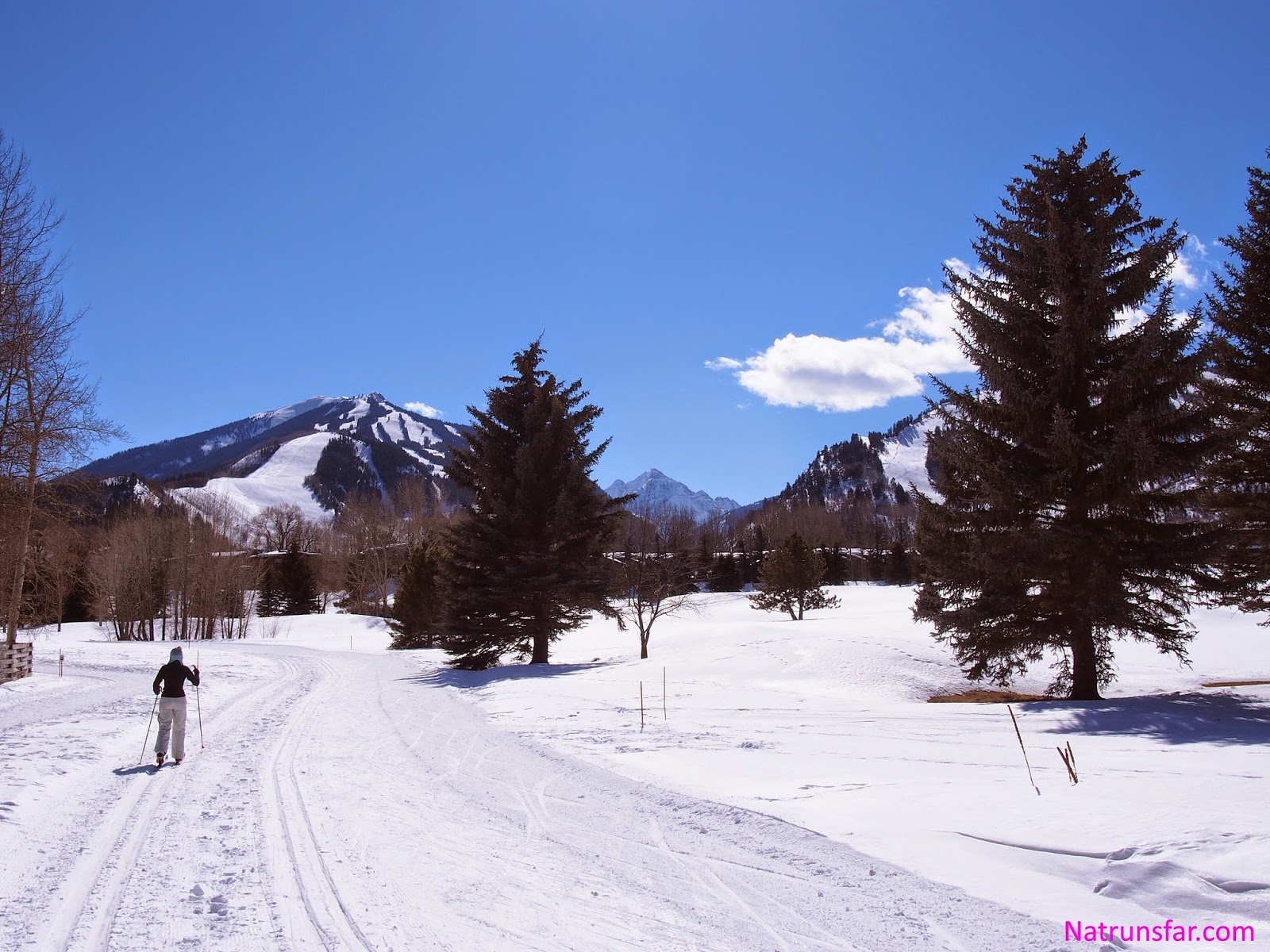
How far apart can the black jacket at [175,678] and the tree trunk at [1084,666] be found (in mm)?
15123

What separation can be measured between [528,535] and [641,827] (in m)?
18.0

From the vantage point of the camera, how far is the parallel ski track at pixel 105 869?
14.3 ft

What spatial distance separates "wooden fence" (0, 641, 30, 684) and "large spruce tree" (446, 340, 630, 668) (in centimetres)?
1179

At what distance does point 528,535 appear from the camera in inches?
957

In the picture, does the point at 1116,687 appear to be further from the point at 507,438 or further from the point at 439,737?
the point at 507,438

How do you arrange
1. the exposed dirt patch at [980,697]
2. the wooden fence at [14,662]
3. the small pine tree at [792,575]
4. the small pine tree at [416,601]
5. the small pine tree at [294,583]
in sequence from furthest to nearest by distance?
the small pine tree at [294,583] < the small pine tree at [792,575] < the small pine tree at [416,601] < the wooden fence at [14,662] < the exposed dirt patch at [980,697]

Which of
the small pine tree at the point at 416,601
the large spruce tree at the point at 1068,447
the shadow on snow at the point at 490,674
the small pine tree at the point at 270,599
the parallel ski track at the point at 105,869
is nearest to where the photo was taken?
the parallel ski track at the point at 105,869

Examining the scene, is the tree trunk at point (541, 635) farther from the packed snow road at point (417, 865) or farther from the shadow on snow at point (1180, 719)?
the shadow on snow at point (1180, 719)

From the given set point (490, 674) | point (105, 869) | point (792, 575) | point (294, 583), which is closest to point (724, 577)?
point (792, 575)

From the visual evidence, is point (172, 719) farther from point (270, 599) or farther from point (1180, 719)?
point (270, 599)

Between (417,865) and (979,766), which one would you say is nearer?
(417,865)

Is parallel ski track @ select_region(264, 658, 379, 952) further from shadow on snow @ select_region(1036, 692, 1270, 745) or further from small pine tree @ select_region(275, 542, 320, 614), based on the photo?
small pine tree @ select_region(275, 542, 320, 614)

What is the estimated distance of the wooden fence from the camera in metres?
19.1

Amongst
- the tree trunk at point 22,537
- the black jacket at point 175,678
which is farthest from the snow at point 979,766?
the tree trunk at point 22,537
